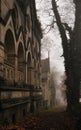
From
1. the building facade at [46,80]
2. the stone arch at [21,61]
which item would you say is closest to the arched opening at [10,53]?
the stone arch at [21,61]

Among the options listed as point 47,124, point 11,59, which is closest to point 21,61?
point 11,59

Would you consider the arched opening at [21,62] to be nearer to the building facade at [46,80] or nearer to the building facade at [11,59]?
the building facade at [11,59]

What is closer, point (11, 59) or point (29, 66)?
point (11, 59)

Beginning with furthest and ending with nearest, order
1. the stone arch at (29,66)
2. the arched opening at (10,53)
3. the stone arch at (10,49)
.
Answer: the stone arch at (29,66) → the stone arch at (10,49) → the arched opening at (10,53)

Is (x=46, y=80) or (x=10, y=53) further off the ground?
(x=46, y=80)

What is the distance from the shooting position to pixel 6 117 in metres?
14.4

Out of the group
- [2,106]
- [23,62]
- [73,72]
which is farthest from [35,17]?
[2,106]

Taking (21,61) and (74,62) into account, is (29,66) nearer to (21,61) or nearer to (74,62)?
(21,61)

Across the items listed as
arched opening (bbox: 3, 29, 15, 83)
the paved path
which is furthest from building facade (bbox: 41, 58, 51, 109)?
the paved path

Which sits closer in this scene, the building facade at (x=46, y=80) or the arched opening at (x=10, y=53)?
the arched opening at (x=10, y=53)

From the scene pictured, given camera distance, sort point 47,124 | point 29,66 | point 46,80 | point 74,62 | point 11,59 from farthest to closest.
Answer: point 46,80
point 29,66
point 74,62
point 11,59
point 47,124

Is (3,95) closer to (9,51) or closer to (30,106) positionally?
(9,51)

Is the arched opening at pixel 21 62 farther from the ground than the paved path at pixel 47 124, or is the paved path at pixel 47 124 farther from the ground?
the arched opening at pixel 21 62

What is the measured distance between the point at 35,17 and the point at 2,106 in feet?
57.4
